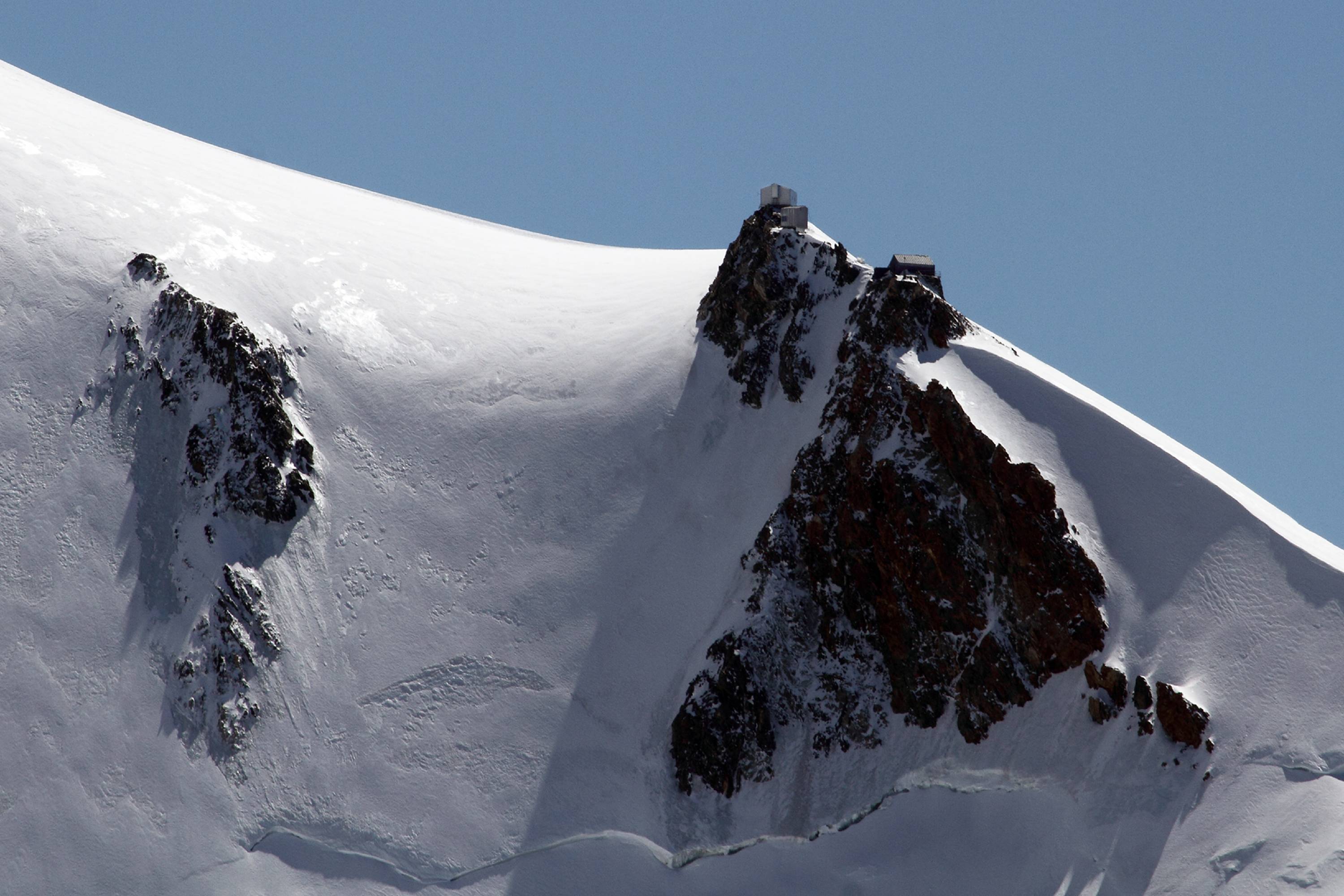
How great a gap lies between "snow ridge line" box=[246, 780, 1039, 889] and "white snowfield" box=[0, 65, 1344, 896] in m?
0.10

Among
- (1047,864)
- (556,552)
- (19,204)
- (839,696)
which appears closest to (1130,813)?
(1047,864)

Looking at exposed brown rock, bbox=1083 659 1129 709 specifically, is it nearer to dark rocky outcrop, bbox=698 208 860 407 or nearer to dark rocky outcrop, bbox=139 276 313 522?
dark rocky outcrop, bbox=698 208 860 407

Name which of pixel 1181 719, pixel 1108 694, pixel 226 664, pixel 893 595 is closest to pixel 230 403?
pixel 226 664

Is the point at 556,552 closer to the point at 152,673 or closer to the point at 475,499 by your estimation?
the point at 475,499

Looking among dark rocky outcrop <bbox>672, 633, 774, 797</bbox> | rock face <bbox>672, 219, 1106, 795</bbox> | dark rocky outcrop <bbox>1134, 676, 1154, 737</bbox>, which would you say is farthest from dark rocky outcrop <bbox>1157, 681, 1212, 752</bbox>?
dark rocky outcrop <bbox>672, 633, 774, 797</bbox>

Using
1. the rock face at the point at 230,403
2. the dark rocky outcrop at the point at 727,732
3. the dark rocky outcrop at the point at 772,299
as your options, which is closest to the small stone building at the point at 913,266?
the dark rocky outcrop at the point at 772,299

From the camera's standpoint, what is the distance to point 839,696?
45938 mm

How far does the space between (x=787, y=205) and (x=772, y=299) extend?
4039mm

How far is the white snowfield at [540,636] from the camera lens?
1681 inches

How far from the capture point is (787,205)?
53250 millimetres

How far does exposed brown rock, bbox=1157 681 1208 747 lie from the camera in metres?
41.9

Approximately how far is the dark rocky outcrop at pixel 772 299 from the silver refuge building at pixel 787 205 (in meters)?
0.27

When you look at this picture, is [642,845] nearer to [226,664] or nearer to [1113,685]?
[226,664]

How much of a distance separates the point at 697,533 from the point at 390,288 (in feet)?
57.3
